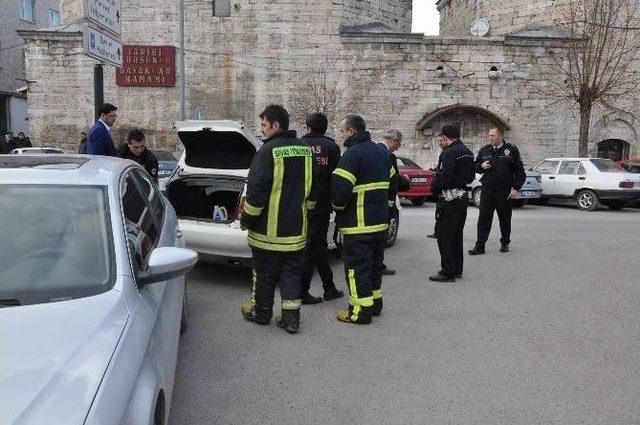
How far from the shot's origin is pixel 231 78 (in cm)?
2342

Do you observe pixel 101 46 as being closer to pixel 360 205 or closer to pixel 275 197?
pixel 275 197

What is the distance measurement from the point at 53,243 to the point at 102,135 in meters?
4.63

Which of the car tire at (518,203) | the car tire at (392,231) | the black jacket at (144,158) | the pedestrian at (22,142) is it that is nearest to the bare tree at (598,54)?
the car tire at (518,203)

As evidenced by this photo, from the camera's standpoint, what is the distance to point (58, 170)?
3.16m

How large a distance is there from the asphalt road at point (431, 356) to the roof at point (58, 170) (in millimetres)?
1473

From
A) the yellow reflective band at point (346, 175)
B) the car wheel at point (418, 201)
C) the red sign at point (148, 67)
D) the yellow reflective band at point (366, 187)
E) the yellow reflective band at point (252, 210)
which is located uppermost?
the red sign at point (148, 67)

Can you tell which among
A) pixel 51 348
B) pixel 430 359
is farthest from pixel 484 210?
pixel 51 348

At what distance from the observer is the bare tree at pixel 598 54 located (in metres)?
20.6

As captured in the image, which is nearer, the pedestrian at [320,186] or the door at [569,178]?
the pedestrian at [320,186]

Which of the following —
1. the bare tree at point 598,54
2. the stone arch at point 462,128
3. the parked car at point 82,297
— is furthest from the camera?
the stone arch at point 462,128

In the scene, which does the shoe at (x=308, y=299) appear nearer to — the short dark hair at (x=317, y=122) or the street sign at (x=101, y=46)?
the short dark hair at (x=317, y=122)

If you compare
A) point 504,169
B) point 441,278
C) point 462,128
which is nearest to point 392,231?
Answer: point 504,169

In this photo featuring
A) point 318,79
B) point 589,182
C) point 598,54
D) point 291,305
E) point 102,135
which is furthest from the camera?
point 318,79

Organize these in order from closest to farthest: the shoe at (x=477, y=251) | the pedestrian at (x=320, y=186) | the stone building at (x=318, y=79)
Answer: the pedestrian at (x=320, y=186), the shoe at (x=477, y=251), the stone building at (x=318, y=79)
